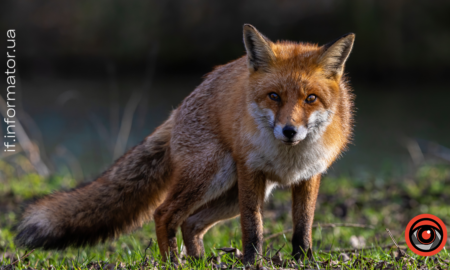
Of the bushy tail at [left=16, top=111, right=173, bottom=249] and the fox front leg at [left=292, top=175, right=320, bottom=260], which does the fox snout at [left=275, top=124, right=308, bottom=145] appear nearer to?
the fox front leg at [left=292, top=175, right=320, bottom=260]

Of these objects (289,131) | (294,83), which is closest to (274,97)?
(294,83)

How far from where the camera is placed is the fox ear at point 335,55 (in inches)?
122

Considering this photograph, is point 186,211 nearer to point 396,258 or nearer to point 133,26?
point 396,258

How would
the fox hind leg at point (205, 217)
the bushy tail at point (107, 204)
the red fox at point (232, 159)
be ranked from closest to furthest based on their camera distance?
1. the red fox at point (232, 159)
2. the bushy tail at point (107, 204)
3. the fox hind leg at point (205, 217)

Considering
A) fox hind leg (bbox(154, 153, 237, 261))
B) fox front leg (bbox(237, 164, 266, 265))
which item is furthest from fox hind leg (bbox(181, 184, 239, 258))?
fox front leg (bbox(237, 164, 266, 265))

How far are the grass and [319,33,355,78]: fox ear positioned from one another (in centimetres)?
139

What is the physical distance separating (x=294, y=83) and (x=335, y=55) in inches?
16.4

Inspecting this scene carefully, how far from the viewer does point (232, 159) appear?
347 centimetres

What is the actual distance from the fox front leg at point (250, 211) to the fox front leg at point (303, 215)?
346 millimetres

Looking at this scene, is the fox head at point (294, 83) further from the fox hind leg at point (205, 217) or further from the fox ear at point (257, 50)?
the fox hind leg at point (205, 217)

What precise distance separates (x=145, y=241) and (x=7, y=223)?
1.79m

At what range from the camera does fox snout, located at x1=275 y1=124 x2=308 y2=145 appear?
2.81 meters

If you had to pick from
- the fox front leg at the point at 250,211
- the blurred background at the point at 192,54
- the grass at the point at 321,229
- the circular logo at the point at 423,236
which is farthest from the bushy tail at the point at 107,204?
the blurred background at the point at 192,54

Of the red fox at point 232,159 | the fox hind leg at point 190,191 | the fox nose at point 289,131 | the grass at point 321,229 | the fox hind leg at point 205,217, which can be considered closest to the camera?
the fox nose at point 289,131
